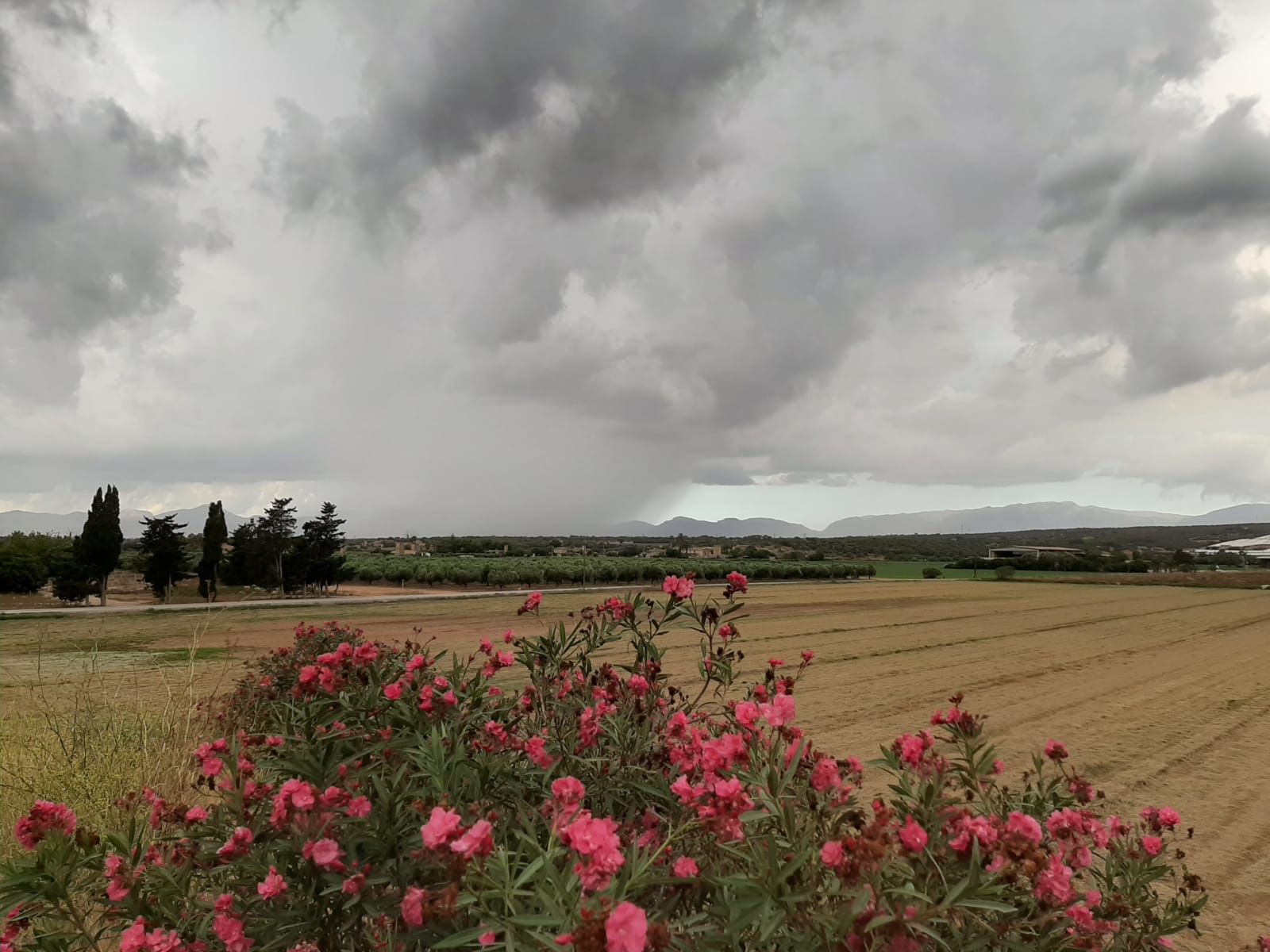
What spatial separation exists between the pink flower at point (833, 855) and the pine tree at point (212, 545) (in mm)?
47622

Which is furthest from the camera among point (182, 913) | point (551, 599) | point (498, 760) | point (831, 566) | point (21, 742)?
point (831, 566)

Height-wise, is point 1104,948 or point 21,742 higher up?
point 1104,948

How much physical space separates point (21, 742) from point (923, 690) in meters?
13.1

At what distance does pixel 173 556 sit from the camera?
1619 inches

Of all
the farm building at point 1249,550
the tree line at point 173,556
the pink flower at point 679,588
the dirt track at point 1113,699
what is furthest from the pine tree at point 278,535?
the farm building at point 1249,550

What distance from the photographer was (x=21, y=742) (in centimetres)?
657

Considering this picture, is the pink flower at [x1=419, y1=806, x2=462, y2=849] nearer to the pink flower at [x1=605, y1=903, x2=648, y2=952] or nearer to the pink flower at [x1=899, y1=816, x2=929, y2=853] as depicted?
the pink flower at [x1=605, y1=903, x2=648, y2=952]

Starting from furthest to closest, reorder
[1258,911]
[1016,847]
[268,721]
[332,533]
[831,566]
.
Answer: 1. [831,566]
2. [332,533]
3. [268,721]
4. [1258,911]
5. [1016,847]

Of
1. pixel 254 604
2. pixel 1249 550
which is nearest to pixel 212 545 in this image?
pixel 254 604

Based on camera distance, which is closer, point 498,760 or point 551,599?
point 498,760

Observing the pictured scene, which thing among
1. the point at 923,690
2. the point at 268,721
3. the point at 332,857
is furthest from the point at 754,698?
the point at 923,690

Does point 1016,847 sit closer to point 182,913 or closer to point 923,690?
point 182,913

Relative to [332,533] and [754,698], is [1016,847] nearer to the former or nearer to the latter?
[754,698]

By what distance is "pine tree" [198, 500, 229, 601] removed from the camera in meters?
42.8
